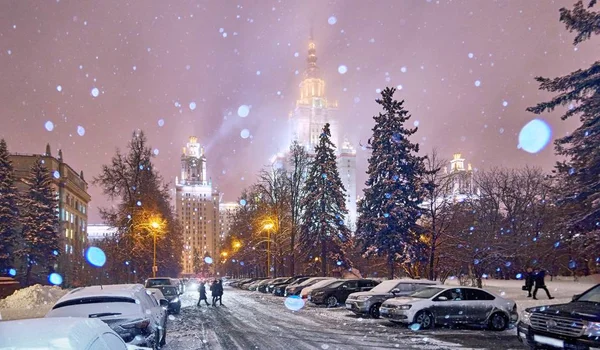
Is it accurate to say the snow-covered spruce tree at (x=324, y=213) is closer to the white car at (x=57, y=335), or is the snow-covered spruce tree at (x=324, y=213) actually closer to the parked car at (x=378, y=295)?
the parked car at (x=378, y=295)

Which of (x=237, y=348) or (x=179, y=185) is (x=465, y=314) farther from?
(x=179, y=185)

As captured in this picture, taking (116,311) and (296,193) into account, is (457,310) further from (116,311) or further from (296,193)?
(296,193)

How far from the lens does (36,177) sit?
2328 inches

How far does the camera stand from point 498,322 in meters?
17.2

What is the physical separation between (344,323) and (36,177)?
5094 cm

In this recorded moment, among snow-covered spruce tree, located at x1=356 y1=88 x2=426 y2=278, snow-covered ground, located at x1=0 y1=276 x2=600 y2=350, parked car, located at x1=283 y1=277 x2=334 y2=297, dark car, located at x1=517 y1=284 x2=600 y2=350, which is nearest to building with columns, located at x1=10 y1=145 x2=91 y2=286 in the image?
parked car, located at x1=283 y1=277 x2=334 y2=297

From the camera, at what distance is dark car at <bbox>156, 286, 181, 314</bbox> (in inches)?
985

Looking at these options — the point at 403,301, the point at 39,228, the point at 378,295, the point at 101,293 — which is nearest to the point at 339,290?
the point at 378,295

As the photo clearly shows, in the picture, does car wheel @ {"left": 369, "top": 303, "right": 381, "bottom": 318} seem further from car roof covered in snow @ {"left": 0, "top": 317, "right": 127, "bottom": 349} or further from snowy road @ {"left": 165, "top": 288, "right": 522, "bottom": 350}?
car roof covered in snow @ {"left": 0, "top": 317, "right": 127, "bottom": 349}

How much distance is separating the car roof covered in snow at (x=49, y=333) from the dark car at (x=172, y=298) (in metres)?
21.6

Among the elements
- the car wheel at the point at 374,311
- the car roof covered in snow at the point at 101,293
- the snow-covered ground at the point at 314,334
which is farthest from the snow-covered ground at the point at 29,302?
the car roof covered in snow at the point at 101,293

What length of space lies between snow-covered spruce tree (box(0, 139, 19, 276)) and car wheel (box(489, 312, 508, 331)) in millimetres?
50660

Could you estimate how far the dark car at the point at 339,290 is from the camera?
28109mm

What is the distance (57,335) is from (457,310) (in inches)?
622
